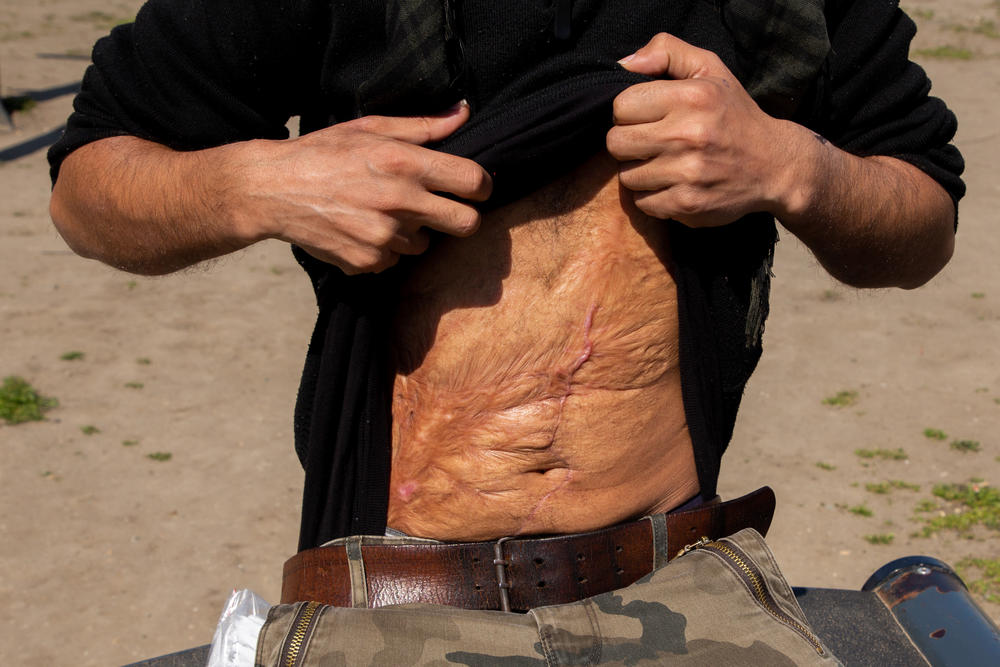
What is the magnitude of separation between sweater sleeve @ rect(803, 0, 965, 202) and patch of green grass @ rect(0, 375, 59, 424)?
4.19m

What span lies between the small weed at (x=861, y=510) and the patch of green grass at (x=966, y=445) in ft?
2.17

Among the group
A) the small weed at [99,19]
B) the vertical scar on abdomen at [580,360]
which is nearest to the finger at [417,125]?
the vertical scar on abdomen at [580,360]

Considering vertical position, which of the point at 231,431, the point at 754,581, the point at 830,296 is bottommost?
the point at 231,431

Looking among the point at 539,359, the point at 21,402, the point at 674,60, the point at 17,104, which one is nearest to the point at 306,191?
the point at 539,359

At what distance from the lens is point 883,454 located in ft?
14.2

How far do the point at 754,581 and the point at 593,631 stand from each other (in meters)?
0.25

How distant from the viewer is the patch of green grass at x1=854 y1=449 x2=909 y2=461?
432 cm

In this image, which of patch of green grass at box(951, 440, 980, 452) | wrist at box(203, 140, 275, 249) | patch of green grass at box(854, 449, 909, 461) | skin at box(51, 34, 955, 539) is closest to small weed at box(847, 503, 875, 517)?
patch of green grass at box(854, 449, 909, 461)

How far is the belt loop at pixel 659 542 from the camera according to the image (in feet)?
4.50

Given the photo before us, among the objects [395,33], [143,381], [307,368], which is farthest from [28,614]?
[395,33]

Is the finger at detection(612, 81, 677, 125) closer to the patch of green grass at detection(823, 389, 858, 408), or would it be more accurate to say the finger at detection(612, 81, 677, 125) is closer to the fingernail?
the fingernail

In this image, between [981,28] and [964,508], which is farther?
[981,28]

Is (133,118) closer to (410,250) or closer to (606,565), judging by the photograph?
(410,250)

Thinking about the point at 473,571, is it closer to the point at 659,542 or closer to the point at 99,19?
the point at 659,542
